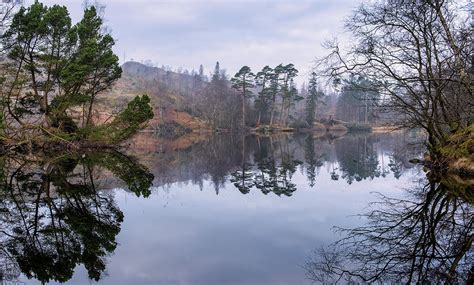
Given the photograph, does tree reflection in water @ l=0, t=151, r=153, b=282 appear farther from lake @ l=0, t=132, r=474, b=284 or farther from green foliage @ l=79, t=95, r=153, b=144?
green foliage @ l=79, t=95, r=153, b=144

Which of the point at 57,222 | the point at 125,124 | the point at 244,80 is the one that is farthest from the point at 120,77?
the point at 244,80

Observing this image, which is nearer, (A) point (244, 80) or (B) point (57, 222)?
(B) point (57, 222)

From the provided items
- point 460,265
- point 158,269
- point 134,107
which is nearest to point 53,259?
point 158,269

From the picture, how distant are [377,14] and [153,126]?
220 feet

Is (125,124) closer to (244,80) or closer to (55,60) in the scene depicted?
(55,60)

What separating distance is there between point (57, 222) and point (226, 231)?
373cm

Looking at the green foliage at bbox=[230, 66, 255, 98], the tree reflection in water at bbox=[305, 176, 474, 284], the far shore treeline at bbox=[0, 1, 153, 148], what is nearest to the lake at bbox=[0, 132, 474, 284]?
the tree reflection in water at bbox=[305, 176, 474, 284]

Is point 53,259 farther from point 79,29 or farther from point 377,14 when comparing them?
point 79,29

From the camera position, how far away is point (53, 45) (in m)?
26.0

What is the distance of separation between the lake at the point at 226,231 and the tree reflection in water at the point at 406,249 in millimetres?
23

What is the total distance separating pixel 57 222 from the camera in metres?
7.99

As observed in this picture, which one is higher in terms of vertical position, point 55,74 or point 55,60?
point 55,60

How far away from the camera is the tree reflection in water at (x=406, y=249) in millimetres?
5465

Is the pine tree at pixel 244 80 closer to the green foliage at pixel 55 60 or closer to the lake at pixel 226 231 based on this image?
the green foliage at pixel 55 60
